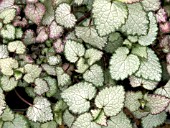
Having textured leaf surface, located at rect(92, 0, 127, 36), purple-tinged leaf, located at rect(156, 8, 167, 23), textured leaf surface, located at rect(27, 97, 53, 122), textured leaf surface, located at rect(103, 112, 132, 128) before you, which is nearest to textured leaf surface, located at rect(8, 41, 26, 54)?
textured leaf surface, located at rect(27, 97, 53, 122)

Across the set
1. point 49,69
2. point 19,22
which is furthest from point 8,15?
point 49,69

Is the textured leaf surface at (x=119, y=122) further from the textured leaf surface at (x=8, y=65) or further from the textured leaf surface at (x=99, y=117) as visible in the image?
the textured leaf surface at (x=8, y=65)

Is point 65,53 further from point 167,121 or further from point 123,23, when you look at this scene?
point 167,121

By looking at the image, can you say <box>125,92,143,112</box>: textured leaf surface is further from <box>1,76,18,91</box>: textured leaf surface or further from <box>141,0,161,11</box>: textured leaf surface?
<box>1,76,18,91</box>: textured leaf surface

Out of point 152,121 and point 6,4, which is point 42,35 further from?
point 152,121

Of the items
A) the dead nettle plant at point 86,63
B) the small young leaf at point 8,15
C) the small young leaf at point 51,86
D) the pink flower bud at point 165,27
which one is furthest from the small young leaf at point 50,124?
the pink flower bud at point 165,27

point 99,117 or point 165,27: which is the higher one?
point 165,27

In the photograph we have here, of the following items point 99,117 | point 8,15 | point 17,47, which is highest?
point 8,15

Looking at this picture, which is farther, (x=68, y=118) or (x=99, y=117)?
(x=68, y=118)
